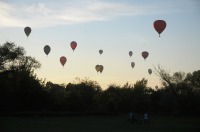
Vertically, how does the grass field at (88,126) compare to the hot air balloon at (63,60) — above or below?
below

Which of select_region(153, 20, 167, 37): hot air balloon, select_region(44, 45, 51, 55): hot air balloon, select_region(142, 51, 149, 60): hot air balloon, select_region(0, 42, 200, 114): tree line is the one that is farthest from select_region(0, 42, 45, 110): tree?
select_region(153, 20, 167, 37): hot air balloon

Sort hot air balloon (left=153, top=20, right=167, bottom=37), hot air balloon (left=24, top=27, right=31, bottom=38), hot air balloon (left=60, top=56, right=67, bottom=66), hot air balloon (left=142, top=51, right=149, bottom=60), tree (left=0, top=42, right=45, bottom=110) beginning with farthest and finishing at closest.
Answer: tree (left=0, top=42, right=45, bottom=110) < hot air balloon (left=60, top=56, right=67, bottom=66) < hot air balloon (left=142, top=51, right=149, bottom=60) < hot air balloon (left=24, top=27, right=31, bottom=38) < hot air balloon (left=153, top=20, right=167, bottom=37)

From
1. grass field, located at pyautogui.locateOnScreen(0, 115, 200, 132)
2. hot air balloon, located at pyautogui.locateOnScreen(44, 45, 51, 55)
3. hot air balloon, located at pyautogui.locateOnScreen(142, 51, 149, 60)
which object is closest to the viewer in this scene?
grass field, located at pyautogui.locateOnScreen(0, 115, 200, 132)

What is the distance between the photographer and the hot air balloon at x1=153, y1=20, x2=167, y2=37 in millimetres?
37000

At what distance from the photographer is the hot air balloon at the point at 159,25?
37.0 meters

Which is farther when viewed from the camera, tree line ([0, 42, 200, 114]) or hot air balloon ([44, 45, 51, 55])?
tree line ([0, 42, 200, 114])

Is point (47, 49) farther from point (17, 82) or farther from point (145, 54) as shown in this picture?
point (17, 82)

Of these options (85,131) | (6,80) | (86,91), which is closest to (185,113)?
(6,80)

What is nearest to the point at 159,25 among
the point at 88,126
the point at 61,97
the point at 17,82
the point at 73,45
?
the point at 88,126

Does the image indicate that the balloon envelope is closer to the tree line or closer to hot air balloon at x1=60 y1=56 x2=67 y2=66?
hot air balloon at x1=60 y1=56 x2=67 y2=66

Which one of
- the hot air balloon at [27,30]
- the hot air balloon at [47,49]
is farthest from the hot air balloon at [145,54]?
the hot air balloon at [27,30]

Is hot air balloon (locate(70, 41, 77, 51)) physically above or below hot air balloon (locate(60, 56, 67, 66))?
above

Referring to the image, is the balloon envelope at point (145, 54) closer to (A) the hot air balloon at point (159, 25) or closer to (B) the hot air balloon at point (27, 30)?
(A) the hot air balloon at point (159, 25)

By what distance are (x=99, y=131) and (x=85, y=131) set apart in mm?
987
